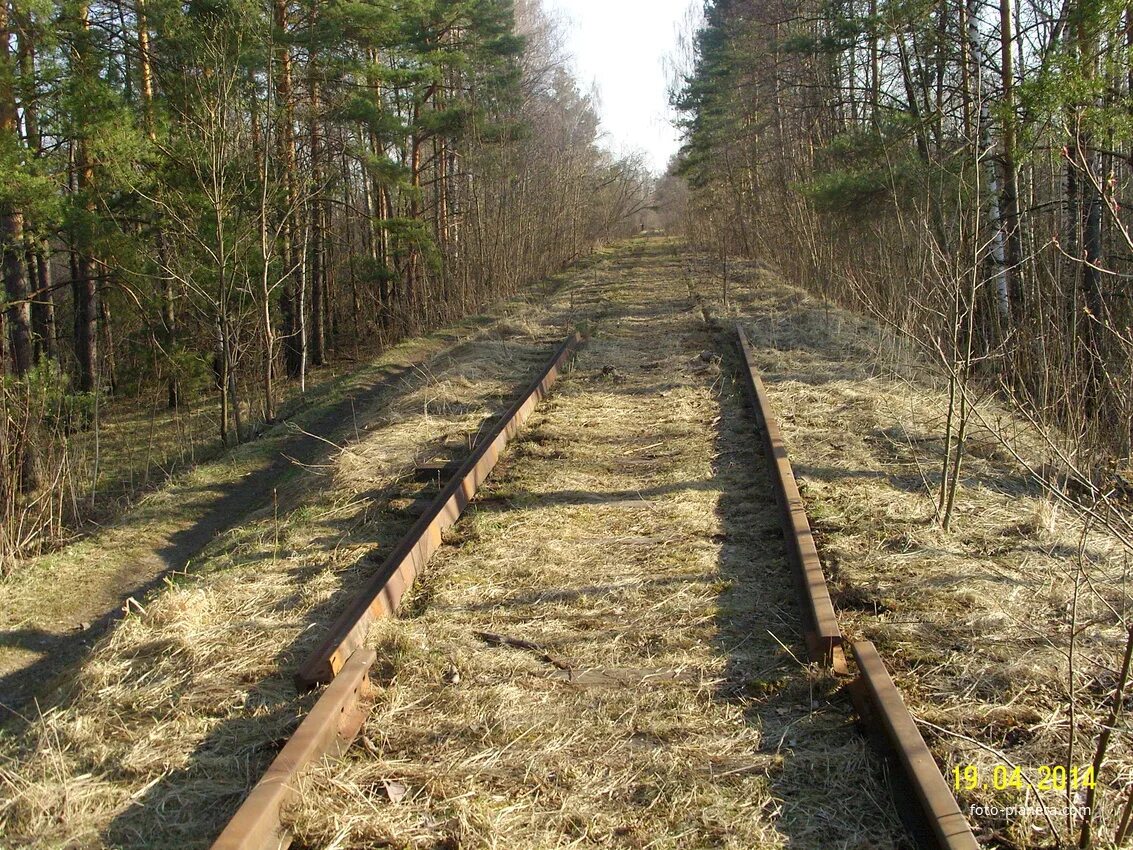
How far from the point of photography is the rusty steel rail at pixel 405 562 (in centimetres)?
375

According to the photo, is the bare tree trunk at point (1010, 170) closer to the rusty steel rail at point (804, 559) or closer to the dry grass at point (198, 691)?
the rusty steel rail at point (804, 559)

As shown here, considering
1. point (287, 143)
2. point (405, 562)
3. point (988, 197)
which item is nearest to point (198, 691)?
point (405, 562)

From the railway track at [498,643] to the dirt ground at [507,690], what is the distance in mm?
81

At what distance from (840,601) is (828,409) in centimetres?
425

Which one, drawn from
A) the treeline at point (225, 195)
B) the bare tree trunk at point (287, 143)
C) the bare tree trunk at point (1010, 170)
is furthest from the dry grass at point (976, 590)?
the bare tree trunk at point (287, 143)

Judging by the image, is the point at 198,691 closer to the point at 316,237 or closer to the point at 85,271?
the point at 85,271

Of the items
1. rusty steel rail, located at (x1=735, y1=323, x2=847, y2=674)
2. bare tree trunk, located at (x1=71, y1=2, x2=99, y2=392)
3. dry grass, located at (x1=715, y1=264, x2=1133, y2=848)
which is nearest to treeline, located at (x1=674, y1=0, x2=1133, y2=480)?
dry grass, located at (x1=715, y1=264, x2=1133, y2=848)

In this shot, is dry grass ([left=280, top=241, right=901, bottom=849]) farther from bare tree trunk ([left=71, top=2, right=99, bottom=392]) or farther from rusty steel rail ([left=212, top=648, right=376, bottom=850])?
bare tree trunk ([left=71, top=2, right=99, bottom=392])

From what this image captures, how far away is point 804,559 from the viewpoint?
4.47 metres

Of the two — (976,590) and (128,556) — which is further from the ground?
(976,590)

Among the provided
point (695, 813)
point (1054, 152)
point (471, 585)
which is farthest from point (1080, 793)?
point (1054, 152)

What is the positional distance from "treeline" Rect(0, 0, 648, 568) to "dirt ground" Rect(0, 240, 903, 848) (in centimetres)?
367

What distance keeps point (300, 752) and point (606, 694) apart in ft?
4.04

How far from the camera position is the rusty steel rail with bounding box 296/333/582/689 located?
3.75m
